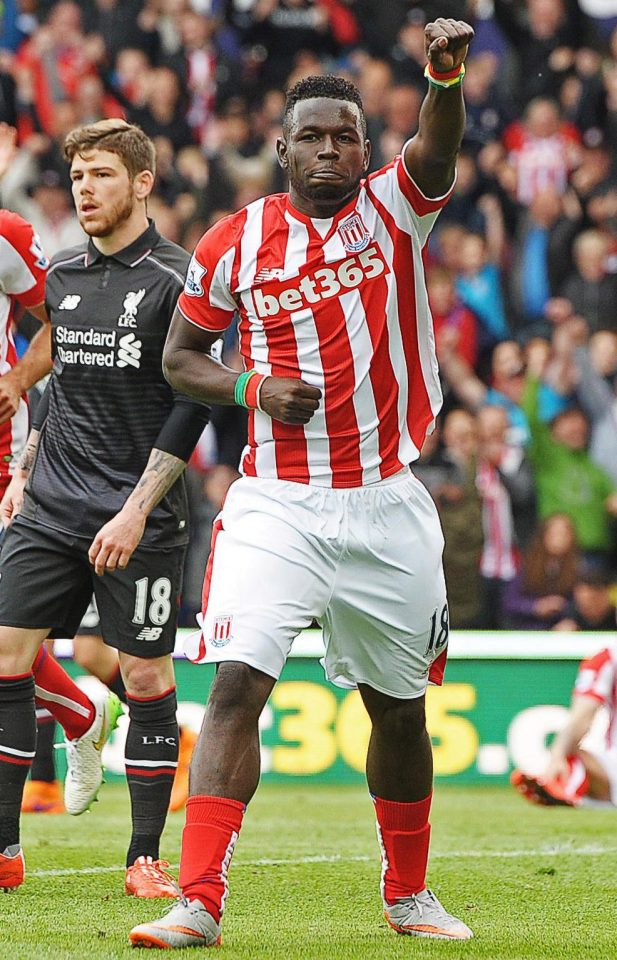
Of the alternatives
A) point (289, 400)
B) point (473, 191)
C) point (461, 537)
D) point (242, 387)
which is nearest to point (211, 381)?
point (242, 387)

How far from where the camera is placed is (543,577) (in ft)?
38.5

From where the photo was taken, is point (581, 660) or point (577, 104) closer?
point (581, 660)

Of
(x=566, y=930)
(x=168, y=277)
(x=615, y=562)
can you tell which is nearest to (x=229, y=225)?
(x=168, y=277)

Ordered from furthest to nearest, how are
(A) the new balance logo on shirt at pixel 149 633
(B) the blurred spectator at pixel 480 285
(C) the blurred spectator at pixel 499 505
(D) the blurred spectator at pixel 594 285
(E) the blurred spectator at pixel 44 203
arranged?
(B) the blurred spectator at pixel 480 285 < (D) the blurred spectator at pixel 594 285 < (E) the blurred spectator at pixel 44 203 < (C) the blurred spectator at pixel 499 505 < (A) the new balance logo on shirt at pixel 149 633

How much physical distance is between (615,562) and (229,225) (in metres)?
8.39

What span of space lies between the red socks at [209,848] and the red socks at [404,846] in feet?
2.35

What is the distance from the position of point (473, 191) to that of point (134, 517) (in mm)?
9213

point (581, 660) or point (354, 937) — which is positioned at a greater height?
point (581, 660)

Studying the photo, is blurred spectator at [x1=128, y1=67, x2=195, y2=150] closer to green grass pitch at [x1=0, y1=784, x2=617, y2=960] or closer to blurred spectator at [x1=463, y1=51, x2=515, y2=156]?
blurred spectator at [x1=463, y1=51, x2=515, y2=156]

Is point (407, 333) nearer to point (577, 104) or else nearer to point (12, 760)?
A: point (12, 760)

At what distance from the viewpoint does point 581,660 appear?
10.2 metres

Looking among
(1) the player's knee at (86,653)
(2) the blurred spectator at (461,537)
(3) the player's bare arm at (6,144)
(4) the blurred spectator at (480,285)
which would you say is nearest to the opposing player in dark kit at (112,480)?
(3) the player's bare arm at (6,144)

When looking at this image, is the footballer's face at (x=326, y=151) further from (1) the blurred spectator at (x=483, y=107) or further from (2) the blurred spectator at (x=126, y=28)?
(2) the blurred spectator at (x=126, y=28)

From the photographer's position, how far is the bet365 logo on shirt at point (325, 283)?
14.5 feet
